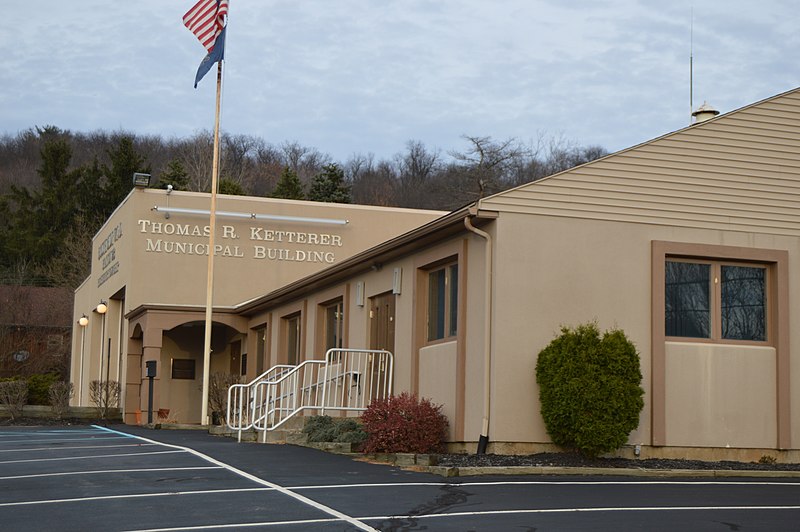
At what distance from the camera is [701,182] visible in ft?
54.9

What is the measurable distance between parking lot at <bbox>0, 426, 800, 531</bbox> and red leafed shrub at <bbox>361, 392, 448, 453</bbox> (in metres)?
0.81

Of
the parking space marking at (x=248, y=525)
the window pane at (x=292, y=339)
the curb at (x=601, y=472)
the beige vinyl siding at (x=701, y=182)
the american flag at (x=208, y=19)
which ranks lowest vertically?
the parking space marking at (x=248, y=525)

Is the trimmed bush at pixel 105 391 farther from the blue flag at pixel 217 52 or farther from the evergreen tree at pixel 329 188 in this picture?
the evergreen tree at pixel 329 188

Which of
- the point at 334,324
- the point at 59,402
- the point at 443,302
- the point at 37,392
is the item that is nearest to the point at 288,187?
the point at 37,392

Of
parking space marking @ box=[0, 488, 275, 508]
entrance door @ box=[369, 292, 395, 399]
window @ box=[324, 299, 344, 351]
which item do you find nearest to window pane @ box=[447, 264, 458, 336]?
entrance door @ box=[369, 292, 395, 399]

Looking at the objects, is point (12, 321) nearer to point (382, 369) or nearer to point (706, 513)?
point (382, 369)

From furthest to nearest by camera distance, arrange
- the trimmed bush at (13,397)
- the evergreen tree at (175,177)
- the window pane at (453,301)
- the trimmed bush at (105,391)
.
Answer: the evergreen tree at (175,177)
the trimmed bush at (105,391)
the trimmed bush at (13,397)
the window pane at (453,301)

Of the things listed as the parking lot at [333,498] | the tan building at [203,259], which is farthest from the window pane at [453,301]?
the tan building at [203,259]

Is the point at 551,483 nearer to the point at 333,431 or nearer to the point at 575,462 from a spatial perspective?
the point at 575,462

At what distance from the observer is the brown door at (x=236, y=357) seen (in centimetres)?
3162

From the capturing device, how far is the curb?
1304 cm

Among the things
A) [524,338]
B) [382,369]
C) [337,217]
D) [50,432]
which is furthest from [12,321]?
[524,338]

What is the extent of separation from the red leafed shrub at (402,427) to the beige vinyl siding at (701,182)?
3.20 meters

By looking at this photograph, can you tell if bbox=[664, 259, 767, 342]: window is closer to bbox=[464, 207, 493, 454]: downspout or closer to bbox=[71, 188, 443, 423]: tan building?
bbox=[464, 207, 493, 454]: downspout
